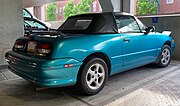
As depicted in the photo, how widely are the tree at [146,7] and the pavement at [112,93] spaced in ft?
10.8

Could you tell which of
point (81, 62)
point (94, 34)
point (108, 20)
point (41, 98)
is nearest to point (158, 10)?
point (108, 20)

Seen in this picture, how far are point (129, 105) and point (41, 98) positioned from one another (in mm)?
1408

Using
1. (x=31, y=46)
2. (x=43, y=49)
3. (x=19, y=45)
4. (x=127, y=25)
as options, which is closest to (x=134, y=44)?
(x=127, y=25)

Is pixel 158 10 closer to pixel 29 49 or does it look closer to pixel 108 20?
pixel 108 20

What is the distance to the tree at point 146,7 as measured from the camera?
22.2 feet

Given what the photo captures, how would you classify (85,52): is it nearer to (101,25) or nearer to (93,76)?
(93,76)

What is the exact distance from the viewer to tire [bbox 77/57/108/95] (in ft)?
9.84

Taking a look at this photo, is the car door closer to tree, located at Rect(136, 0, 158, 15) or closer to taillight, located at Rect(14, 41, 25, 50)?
taillight, located at Rect(14, 41, 25, 50)

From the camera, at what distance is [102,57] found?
11.0 feet

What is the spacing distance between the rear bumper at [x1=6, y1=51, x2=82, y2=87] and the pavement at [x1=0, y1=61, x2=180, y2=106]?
1.26 feet

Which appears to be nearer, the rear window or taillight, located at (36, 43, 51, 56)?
taillight, located at (36, 43, 51, 56)

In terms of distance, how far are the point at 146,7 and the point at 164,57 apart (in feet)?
9.32

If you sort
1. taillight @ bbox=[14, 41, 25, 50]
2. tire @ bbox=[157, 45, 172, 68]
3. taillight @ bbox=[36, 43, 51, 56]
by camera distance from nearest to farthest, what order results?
taillight @ bbox=[36, 43, 51, 56]
taillight @ bbox=[14, 41, 25, 50]
tire @ bbox=[157, 45, 172, 68]

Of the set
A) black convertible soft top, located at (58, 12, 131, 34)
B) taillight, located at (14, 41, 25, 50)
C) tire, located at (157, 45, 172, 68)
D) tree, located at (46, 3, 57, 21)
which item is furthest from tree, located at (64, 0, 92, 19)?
taillight, located at (14, 41, 25, 50)
